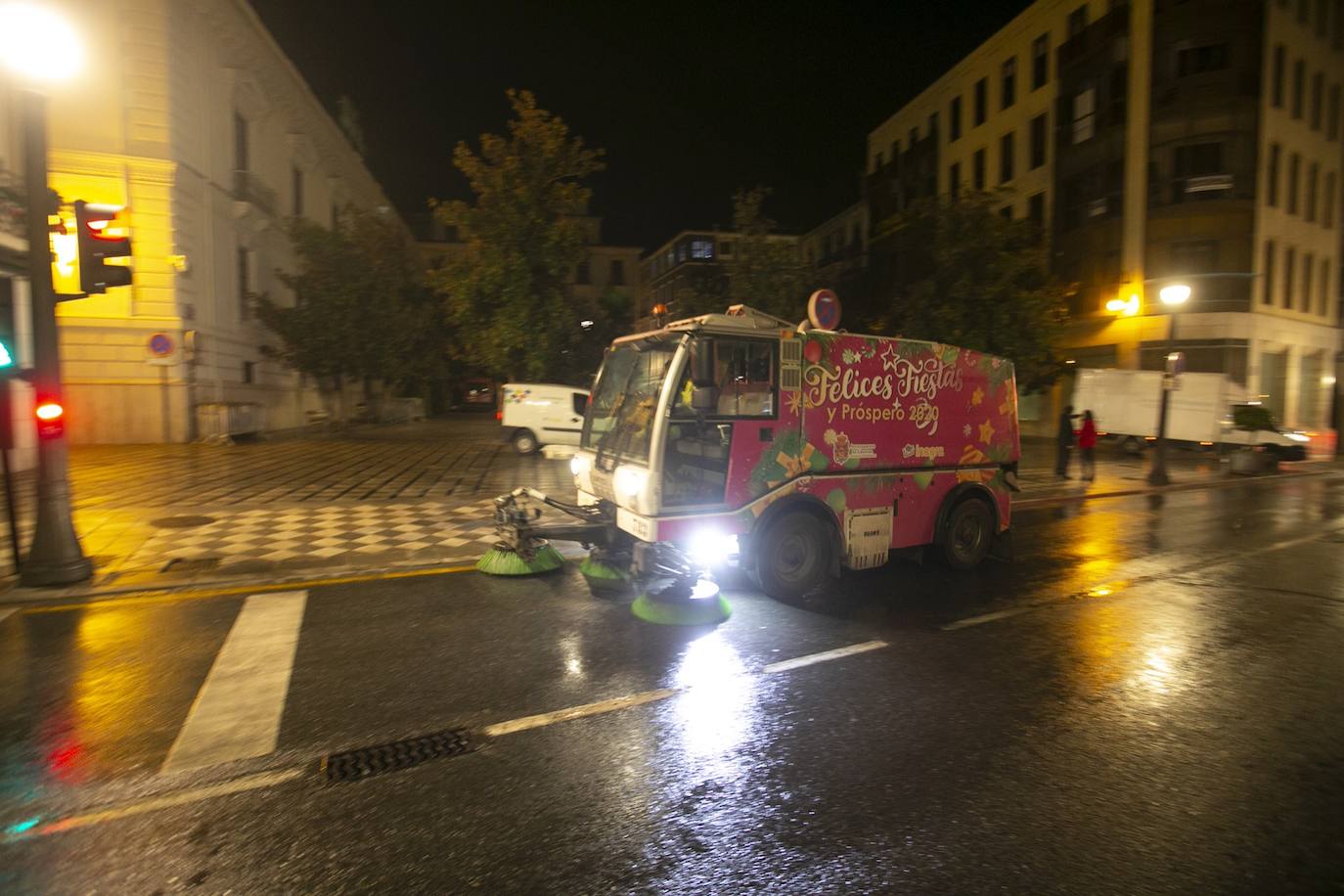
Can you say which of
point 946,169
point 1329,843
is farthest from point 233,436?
point 946,169

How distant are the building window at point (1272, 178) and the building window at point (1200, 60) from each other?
3.59 metres

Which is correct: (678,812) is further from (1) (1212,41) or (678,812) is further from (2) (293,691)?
(1) (1212,41)

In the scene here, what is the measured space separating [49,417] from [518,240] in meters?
15.9

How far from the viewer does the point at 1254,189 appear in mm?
26328

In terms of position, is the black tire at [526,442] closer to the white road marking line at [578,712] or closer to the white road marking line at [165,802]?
the white road marking line at [578,712]

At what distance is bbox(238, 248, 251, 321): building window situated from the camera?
84.7ft

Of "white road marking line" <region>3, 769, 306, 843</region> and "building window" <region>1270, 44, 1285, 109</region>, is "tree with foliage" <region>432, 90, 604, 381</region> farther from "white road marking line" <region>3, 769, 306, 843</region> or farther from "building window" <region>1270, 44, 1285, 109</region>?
"building window" <region>1270, 44, 1285, 109</region>

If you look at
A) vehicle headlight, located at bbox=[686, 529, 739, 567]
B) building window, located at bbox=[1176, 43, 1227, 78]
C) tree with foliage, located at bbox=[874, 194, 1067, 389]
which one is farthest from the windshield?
building window, located at bbox=[1176, 43, 1227, 78]

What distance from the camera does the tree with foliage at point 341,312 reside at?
2614 centimetres

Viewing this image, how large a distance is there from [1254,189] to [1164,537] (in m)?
23.5

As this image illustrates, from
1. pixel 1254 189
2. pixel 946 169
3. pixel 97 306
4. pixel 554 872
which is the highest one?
pixel 946 169

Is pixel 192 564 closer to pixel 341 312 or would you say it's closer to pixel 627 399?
pixel 627 399

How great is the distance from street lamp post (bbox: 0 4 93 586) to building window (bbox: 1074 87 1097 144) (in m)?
33.5

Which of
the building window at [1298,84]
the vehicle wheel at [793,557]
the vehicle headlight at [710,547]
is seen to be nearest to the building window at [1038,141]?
the building window at [1298,84]
